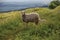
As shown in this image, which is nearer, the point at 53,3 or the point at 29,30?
the point at 29,30

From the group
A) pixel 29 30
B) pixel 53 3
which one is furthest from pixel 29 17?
pixel 53 3

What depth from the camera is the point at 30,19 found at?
913 centimetres

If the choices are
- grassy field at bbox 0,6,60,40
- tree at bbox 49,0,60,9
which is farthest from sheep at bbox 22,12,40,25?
tree at bbox 49,0,60,9

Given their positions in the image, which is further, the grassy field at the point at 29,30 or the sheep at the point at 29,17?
the sheep at the point at 29,17

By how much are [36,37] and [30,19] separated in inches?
54.5

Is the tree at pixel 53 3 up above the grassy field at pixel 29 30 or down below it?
above

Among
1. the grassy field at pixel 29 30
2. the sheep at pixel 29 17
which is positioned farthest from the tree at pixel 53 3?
the sheep at pixel 29 17

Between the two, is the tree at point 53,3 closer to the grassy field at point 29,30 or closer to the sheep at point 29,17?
the grassy field at point 29,30

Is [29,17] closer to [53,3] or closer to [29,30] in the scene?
[29,30]

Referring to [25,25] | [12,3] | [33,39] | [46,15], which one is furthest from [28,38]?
[12,3]

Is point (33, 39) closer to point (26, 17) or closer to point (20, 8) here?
point (26, 17)

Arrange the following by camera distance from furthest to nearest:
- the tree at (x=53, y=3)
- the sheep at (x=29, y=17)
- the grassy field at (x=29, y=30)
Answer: the tree at (x=53, y=3), the sheep at (x=29, y=17), the grassy field at (x=29, y=30)

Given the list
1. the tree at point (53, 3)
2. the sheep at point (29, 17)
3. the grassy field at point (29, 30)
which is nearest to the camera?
the grassy field at point (29, 30)

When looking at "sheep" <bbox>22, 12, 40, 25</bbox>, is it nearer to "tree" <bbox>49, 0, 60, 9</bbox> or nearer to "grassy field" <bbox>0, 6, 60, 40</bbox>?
"grassy field" <bbox>0, 6, 60, 40</bbox>
